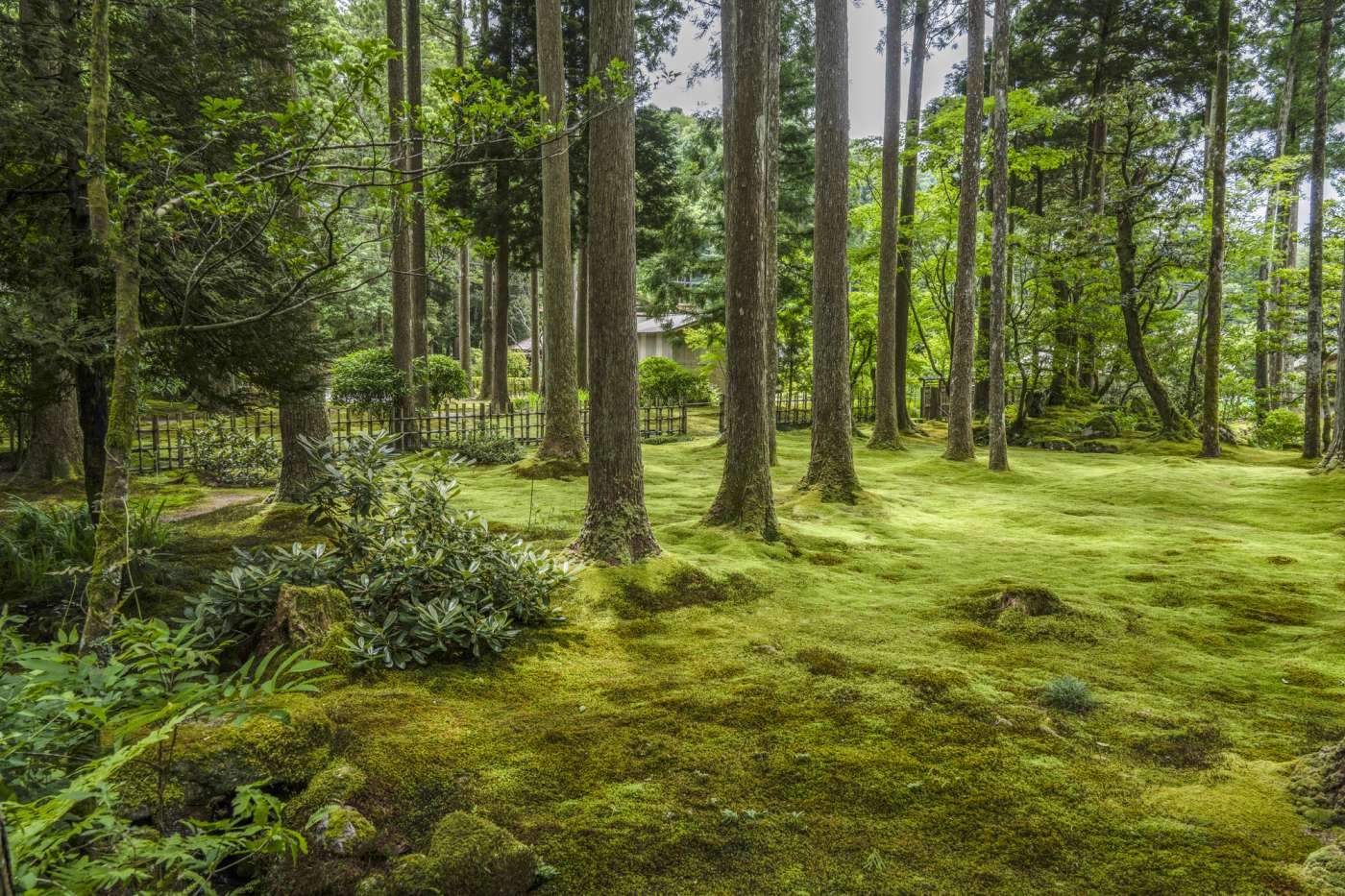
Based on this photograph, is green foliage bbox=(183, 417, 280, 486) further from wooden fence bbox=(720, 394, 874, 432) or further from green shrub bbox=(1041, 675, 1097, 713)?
wooden fence bbox=(720, 394, 874, 432)

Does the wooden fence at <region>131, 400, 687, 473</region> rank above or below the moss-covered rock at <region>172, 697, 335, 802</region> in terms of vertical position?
above

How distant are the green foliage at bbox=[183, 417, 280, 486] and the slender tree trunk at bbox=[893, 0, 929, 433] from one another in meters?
12.7

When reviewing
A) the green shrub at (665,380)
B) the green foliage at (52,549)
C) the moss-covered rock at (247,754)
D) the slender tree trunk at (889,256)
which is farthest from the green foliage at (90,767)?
the green shrub at (665,380)

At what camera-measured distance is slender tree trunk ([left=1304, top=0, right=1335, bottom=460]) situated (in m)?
11.6

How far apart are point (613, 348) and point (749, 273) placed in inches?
60.6

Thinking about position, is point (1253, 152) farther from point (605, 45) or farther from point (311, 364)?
point (311, 364)

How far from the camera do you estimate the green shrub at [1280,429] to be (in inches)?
616

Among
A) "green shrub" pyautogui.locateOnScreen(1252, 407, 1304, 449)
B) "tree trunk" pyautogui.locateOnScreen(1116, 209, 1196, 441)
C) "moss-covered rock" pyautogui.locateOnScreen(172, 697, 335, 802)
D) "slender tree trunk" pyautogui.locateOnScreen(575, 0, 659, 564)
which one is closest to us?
"moss-covered rock" pyautogui.locateOnScreen(172, 697, 335, 802)

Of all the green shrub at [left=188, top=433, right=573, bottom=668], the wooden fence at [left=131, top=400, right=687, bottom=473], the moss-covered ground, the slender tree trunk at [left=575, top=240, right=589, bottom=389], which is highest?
the slender tree trunk at [left=575, top=240, right=589, bottom=389]

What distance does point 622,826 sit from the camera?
8.89 ft

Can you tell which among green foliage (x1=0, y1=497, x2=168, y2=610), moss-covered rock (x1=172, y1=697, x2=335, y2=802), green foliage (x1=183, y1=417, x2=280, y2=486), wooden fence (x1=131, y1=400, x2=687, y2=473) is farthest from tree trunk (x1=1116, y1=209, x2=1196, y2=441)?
green foliage (x1=0, y1=497, x2=168, y2=610)

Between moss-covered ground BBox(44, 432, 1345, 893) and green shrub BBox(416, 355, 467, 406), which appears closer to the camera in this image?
moss-covered ground BBox(44, 432, 1345, 893)

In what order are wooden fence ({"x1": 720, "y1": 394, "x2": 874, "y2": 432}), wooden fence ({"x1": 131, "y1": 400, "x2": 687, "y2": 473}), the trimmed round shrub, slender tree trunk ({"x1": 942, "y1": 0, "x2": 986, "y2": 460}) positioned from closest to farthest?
1. wooden fence ({"x1": 131, "y1": 400, "x2": 687, "y2": 473})
2. slender tree trunk ({"x1": 942, "y1": 0, "x2": 986, "y2": 460})
3. the trimmed round shrub
4. wooden fence ({"x1": 720, "y1": 394, "x2": 874, "y2": 432})

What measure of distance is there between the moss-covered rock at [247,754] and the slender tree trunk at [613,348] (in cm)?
278
